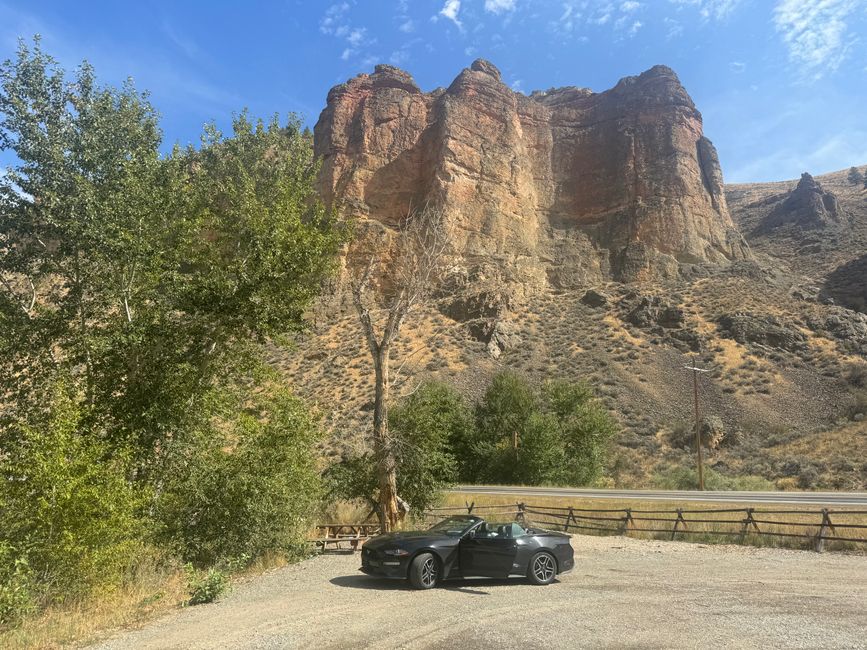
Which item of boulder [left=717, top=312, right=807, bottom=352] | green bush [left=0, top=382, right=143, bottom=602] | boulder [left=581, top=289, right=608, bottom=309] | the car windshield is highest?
boulder [left=581, top=289, right=608, bottom=309]

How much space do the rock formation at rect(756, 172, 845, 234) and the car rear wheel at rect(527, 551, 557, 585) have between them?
81.0 m

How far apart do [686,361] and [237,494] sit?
151 ft

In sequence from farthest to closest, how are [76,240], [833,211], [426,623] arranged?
[833,211], [76,240], [426,623]

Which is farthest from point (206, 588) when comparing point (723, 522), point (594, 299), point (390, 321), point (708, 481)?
point (594, 299)

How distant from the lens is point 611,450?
38.9 metres

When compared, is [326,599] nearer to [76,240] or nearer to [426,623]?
[426,623]

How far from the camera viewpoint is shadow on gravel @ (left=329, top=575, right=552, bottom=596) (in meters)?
9.02

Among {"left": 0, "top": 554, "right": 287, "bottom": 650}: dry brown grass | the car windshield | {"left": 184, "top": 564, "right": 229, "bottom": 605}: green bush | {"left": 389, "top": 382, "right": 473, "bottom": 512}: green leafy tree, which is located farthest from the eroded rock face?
{"left": 184, "top": 564, "right": 229, "bottom": 605}: green bush

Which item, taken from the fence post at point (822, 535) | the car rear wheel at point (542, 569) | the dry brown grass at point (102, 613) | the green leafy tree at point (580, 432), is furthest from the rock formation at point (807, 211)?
the dry brown grass at point (102, 613)

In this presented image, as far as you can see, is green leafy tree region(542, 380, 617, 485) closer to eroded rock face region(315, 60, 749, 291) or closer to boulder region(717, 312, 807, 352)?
boulder region(717, 312, 807, 352)

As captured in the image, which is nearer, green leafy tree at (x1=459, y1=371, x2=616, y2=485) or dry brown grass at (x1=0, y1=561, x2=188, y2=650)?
dry brown grass at (x1=0, y1=561, x2=188, y2=650)

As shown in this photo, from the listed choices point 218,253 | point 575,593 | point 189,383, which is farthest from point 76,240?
point 575,593

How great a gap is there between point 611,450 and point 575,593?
3228 cm

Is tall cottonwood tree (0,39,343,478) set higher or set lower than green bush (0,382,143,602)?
higher
